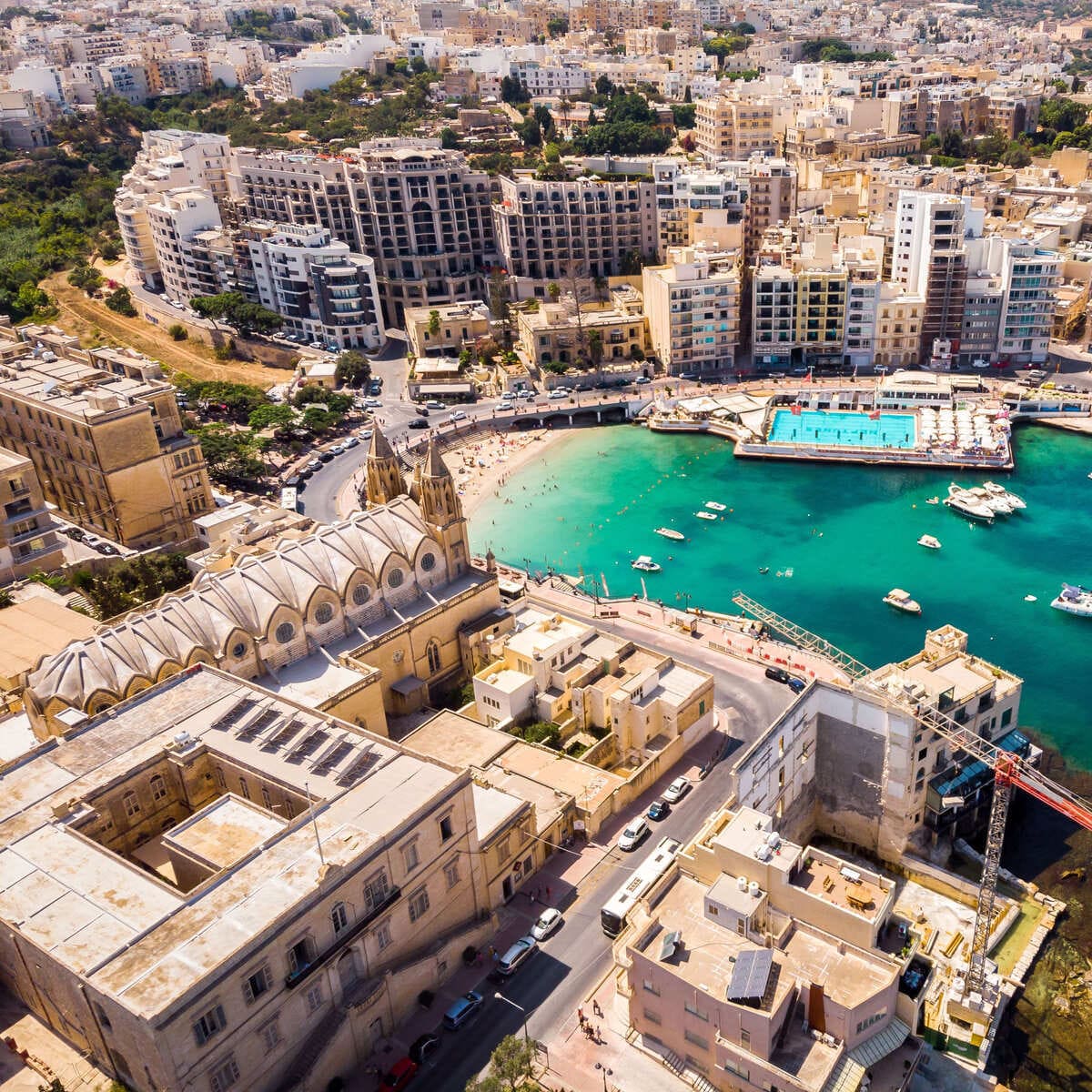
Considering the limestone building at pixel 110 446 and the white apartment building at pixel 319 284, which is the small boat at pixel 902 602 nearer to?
the limestone building at pixel 110 446

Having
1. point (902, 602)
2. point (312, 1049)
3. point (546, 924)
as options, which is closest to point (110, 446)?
point (546, 924)

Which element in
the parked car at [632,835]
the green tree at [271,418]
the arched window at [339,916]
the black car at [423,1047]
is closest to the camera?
the arched window at [339,916]

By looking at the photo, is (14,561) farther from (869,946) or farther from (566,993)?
(869,946)

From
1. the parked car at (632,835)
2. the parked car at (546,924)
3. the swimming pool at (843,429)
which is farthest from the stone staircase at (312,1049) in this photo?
the swimming pool at (843,429)

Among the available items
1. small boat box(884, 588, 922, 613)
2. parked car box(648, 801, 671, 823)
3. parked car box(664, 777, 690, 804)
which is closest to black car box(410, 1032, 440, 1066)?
parked car box(648, 801, 671, 823)

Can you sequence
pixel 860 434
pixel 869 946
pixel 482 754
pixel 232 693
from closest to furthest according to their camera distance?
pixel 869 946 < pixel 232 693 < pixel 482 754 < pixel 860 434

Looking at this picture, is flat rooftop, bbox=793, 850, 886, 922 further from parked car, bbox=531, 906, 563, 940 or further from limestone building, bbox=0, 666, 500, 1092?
limestone building, bbox=0, 666, 500, 1092

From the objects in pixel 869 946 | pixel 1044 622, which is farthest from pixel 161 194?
A: pixel 869 946
